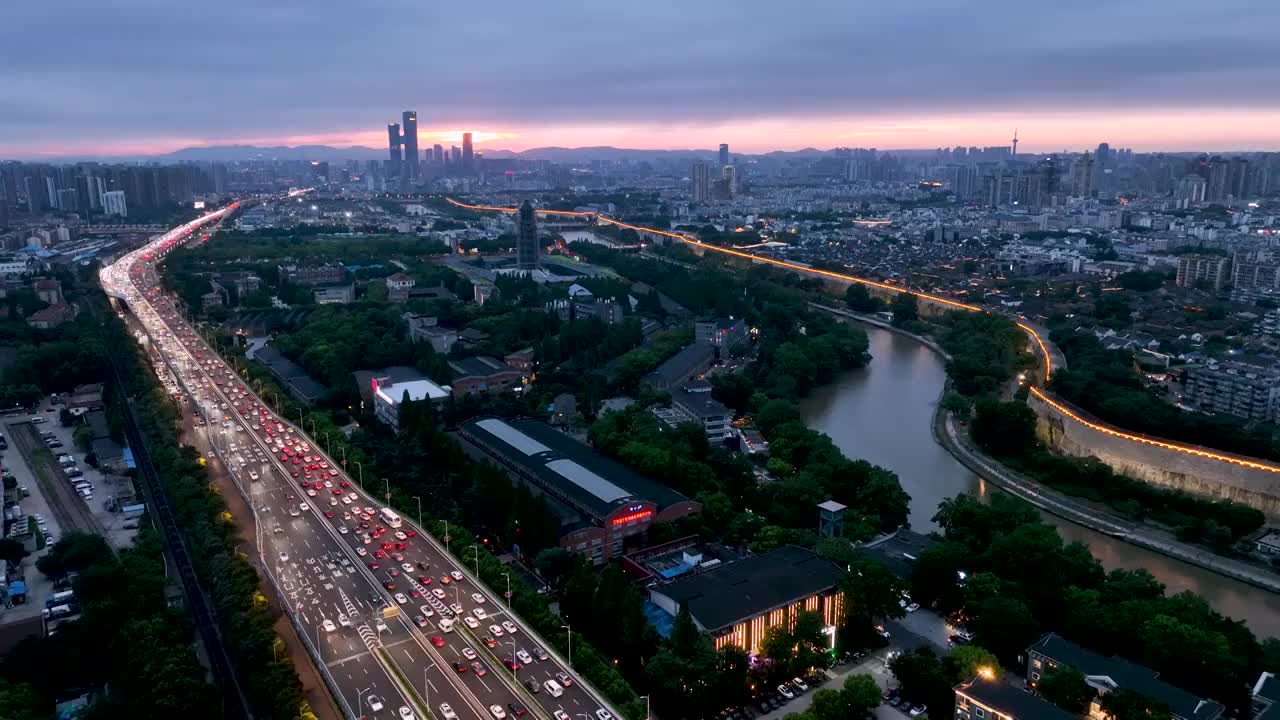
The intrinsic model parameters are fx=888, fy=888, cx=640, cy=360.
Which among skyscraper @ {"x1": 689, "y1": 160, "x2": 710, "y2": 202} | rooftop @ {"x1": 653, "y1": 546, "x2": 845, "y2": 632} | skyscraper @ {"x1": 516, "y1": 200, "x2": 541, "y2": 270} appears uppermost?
skyscraper @ {"x1": 689, "y1": 160, "x2": 710, "y2": 202}

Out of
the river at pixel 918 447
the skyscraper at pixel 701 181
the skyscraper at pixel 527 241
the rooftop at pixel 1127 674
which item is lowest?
the river at pixel 918 447

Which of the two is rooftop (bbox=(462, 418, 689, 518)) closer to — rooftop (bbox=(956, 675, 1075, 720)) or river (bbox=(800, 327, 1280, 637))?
river (bbox=(800, 327, 1280, 637))

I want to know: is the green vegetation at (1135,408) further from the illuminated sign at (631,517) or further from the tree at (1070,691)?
the illuminated sign at (631,517)

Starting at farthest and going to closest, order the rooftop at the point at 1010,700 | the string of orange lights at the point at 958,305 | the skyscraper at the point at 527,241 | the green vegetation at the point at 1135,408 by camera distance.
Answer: the skyscraper at the point at 527,241, the green vegetation at the point at 1135,408, the string of orange lights at the point at 958,305, the rooftop at the point at 1010,700

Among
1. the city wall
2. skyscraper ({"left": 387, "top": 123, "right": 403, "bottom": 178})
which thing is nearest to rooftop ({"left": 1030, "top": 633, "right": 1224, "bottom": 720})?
the city wall

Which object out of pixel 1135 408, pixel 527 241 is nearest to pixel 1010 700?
pixel 1135 408

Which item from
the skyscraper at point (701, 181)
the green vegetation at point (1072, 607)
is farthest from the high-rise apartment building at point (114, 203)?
the green vegetation at point (1072, 607)
